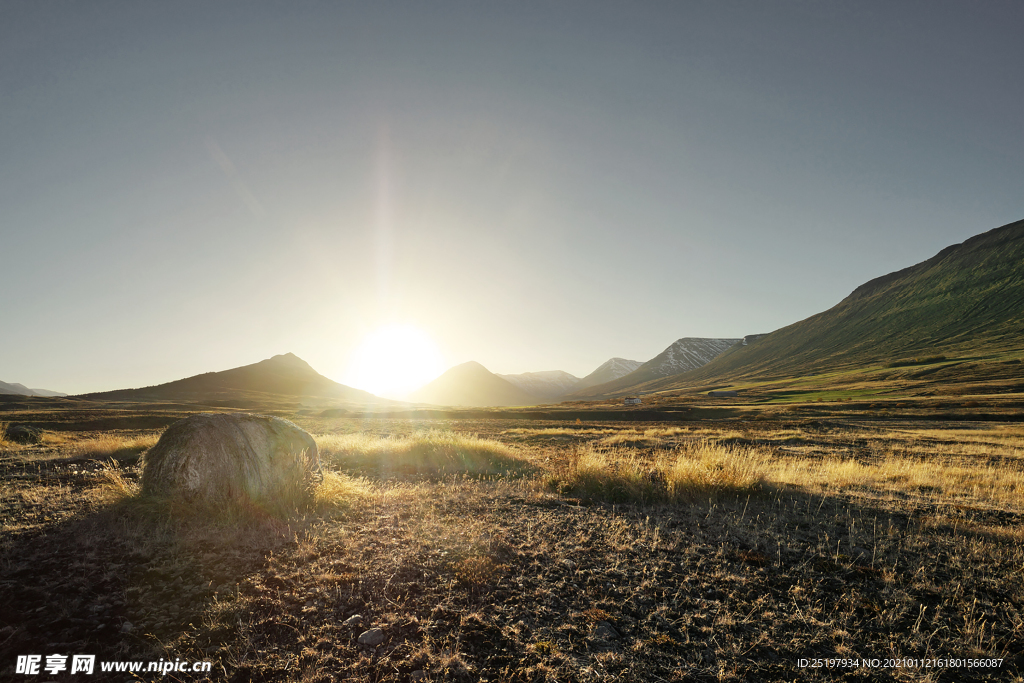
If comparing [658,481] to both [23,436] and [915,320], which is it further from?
[915,320]

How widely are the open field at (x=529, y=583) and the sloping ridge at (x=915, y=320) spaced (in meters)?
138

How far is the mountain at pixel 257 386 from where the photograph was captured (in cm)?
9762

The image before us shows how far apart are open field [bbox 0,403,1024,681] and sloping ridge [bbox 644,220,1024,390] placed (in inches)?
5420

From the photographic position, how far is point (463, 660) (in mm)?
3348

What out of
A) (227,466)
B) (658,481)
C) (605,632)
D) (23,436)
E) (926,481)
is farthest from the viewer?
(23,436)

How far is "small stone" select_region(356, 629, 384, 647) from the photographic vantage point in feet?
11.6

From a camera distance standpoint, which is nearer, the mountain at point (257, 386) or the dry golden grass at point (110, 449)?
the dry golden grass at point (110, 449)

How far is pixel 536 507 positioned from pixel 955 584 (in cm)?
579

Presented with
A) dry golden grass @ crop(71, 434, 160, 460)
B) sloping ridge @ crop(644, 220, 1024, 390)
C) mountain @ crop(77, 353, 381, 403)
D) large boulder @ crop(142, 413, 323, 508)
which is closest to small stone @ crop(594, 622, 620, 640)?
large boulder @ crop(142, 413, 323, 508)

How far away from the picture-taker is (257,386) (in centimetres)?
13112

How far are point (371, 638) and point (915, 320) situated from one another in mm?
187607

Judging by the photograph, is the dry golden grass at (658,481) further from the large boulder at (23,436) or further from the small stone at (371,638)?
the large boulder at (23,436)

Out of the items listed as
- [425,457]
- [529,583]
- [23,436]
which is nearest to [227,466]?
[529,583]

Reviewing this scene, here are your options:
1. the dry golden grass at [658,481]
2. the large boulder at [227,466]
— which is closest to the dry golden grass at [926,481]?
the dry golden grass at [658,481]
